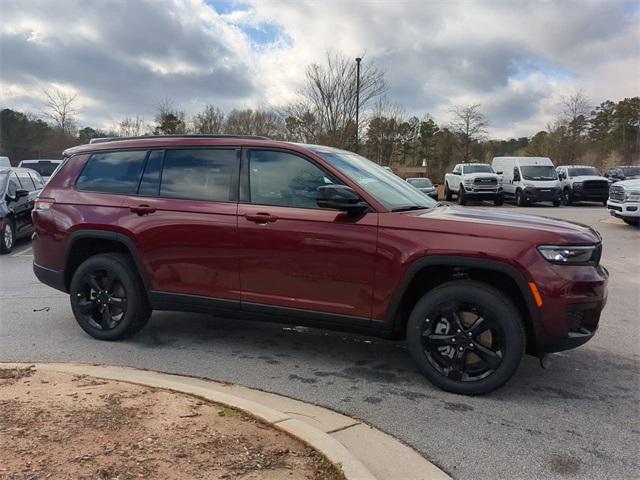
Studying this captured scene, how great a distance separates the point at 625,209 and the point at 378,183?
13.8 metres

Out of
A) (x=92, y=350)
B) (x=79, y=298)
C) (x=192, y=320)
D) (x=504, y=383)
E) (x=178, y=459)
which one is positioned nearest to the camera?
(x=178, y=459)

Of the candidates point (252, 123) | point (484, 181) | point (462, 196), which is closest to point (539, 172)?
point (484, 181)

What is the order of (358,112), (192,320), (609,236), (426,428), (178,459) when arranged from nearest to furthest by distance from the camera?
(178,459) → (426,428) → (192,320) → (609,236) → (358,112)

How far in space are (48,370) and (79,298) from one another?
45.2 inches

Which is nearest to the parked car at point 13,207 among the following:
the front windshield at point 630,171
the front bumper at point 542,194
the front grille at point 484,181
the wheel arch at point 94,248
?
the wheel arch at point 94,248

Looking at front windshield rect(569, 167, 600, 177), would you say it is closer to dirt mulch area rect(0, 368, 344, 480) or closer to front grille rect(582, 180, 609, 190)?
front grille rect(582, 180, 609, 190)

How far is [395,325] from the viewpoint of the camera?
4172 mm

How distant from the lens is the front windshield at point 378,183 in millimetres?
4379

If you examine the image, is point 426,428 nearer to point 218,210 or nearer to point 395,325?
point 395,325

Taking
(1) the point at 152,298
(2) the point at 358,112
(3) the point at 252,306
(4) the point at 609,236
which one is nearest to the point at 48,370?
(1) the point at 152,298

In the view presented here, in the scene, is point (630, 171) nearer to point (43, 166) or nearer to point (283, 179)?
point (43, 166)

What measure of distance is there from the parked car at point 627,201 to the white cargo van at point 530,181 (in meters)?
8.54

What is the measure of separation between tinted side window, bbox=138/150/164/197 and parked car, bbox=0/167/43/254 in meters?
7.09

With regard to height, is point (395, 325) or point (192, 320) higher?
point (395, 325)
